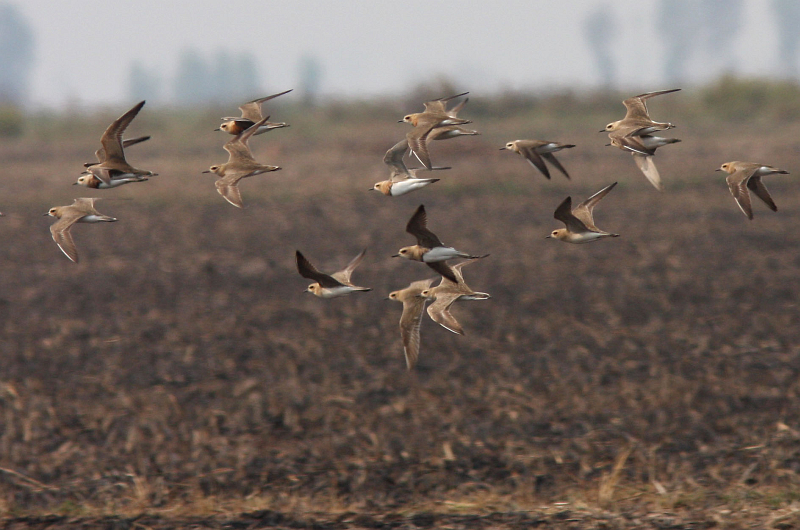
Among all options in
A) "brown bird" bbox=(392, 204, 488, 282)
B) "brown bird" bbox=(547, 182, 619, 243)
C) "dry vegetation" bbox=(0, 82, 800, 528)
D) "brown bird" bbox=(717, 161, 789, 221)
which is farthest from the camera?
"dry vegetation" bbox=(0, 82, 800, 528)

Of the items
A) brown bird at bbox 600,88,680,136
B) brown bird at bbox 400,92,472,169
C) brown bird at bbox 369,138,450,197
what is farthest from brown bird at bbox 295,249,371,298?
brown bird at bbox 600,88,680,136

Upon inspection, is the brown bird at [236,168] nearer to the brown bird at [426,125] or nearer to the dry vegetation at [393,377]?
the brown bird at [426,125]

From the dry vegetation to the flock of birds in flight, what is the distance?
179 inches

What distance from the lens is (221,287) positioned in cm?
1938

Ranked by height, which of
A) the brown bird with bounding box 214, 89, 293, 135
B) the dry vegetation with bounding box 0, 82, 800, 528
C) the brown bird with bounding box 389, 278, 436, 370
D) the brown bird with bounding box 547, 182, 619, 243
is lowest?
the dry vegetation with bounding box 0, 82, 800, 528

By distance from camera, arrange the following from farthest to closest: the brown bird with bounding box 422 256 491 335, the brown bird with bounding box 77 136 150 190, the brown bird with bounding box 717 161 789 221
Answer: the brown bird with bounding box 422 256 491 335 → the brown bird with bounding box 77 136 150 190 → the brown bird with bounding box 717 161 789 221

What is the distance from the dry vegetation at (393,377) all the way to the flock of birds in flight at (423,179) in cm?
454

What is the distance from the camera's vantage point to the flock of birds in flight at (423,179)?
524 cm

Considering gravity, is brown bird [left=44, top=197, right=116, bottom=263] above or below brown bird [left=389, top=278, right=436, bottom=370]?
above

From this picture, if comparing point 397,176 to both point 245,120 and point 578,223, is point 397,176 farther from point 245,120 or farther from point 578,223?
point 578,223

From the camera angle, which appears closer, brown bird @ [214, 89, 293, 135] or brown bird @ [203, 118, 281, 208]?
brown bird @ [203, 118, 281, 208]

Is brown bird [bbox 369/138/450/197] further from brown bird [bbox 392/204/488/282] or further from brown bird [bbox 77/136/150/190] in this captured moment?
brown bird [bbox 77/136/150/190]

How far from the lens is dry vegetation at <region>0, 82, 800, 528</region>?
11.0 metres

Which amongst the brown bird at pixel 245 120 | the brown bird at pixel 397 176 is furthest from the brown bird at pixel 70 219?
the brown bird at pixel 397 176
